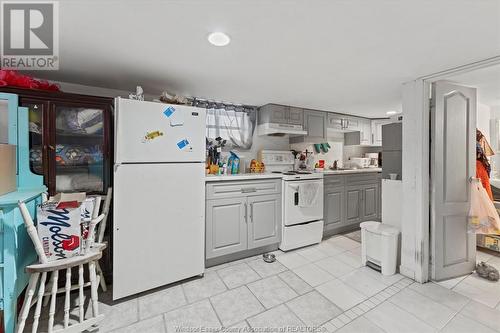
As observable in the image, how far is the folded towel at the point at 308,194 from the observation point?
9.13 feet

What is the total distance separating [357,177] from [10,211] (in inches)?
157

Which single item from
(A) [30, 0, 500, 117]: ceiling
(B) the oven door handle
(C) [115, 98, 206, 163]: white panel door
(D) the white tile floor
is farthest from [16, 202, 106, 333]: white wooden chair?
(B) the oven door handle

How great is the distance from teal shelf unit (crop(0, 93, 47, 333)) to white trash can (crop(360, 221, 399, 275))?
3.02 m

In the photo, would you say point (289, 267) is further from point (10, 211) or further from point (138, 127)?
point (10, 211)

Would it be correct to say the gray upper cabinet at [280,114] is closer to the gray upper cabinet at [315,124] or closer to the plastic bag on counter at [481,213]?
the gray upper cabinet at [315,124]

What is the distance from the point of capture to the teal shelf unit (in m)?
1.24

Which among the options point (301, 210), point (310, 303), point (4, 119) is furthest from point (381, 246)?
point (4, 119)

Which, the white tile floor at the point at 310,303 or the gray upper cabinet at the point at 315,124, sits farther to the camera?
the gray upper cabinet at the point at 315,124

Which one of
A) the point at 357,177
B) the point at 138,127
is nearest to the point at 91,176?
the point at 138,127

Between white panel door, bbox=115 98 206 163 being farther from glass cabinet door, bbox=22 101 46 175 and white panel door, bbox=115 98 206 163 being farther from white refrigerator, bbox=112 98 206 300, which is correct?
glass cabinet door, bbox=22 101 46 175

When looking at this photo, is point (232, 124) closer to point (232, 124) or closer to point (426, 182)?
point (232, 124)

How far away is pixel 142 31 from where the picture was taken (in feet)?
4.36

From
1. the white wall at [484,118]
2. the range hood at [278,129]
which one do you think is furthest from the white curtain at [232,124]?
the white wall at [484,118]
